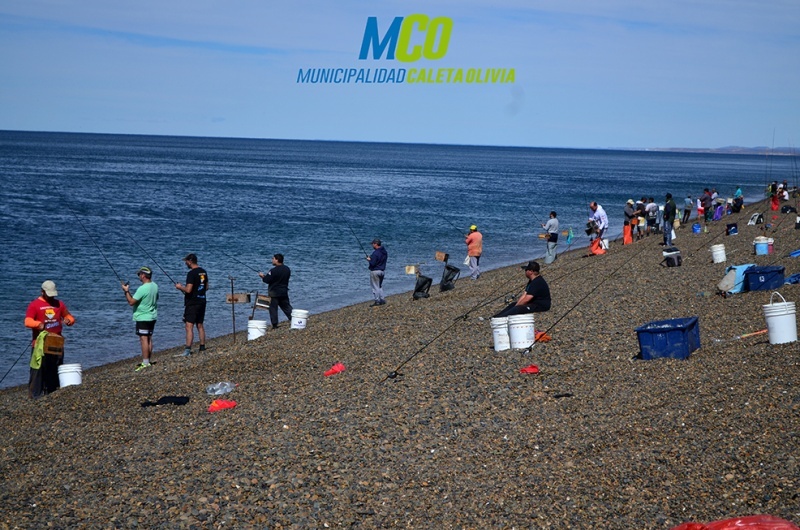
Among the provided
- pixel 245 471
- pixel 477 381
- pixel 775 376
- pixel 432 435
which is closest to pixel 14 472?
pixel 245 471

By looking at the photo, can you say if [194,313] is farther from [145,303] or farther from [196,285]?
[145,303]

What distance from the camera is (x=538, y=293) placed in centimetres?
1241

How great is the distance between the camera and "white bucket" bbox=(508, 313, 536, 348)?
11.0 metres

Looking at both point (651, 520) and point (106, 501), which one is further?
point (106, 501)

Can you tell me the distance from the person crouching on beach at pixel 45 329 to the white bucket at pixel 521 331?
570 centimetres

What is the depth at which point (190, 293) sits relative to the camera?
1316cm

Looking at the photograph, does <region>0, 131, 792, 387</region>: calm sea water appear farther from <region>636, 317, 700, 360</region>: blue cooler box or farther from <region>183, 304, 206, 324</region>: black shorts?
<region>636, 317, 700, 360</region>: blue cooler box

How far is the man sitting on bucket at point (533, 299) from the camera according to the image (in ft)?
40.3

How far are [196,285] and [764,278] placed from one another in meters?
8.54

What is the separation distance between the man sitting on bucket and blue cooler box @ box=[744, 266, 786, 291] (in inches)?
138

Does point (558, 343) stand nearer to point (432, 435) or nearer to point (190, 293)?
point (432, 435)

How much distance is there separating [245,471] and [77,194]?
176 feet

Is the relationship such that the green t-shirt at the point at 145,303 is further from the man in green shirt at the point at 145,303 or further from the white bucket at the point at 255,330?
the white bucket at the point at 255,330

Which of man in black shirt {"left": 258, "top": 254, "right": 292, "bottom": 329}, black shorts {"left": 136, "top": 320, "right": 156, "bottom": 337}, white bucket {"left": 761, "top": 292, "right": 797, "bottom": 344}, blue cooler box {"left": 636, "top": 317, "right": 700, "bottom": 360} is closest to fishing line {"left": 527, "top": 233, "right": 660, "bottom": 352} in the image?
blue cooler box {"left": 636, "top": 317, "right": 700, "bottom": 360}
